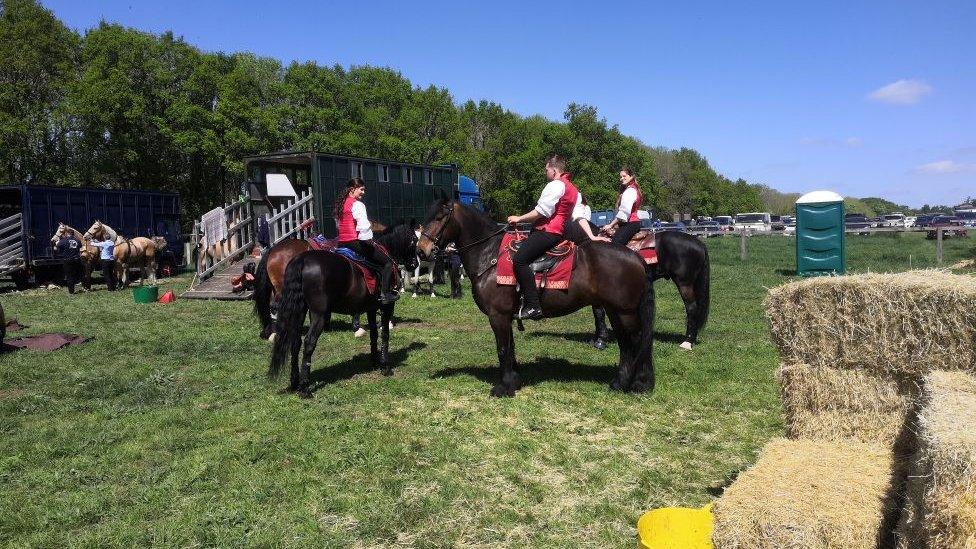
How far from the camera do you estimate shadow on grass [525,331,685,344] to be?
1091 centimetres

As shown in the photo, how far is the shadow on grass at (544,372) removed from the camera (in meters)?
8.52

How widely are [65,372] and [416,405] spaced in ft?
19.1

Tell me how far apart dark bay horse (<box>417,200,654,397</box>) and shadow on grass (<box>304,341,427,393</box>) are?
233 cm

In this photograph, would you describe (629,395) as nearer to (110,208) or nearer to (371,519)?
(371,519)

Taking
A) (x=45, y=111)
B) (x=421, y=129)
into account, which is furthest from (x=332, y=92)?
(x=45, y=111)

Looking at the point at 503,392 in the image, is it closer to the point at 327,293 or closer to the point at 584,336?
the point at 327,293

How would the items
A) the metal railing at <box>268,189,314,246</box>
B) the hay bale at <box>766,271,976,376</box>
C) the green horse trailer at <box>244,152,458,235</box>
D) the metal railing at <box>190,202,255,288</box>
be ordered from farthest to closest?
Result: 1. the metal railing at <box>190,202,255,288</box>
2. the metal railing at <box>268,189,314,246</box>
3. the green horse trailer at <box>244,152,458,235</box>
4. the hay bale at <box>766,271,976,376</box>

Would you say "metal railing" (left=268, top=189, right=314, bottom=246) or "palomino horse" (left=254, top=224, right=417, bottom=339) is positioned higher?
"metal railing" (left=268, top=189, right=314, bottom=246)

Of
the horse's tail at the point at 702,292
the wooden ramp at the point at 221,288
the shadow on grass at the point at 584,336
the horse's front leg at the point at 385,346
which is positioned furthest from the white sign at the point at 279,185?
the horse's tail at the point at 702,292

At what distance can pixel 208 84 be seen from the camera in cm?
4038

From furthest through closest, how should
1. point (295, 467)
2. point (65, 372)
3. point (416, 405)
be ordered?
point (65, 372) → point (416, 405) → point (295, 467)

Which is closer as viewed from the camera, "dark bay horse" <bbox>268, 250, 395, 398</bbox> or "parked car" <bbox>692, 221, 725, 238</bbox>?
"dark bay horse" <bbox>268, 250, 395, 398</bbox>

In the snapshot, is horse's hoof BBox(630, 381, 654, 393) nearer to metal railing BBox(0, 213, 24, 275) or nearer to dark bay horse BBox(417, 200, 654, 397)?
dark bay horse BBox(417, 200, 654, 397)

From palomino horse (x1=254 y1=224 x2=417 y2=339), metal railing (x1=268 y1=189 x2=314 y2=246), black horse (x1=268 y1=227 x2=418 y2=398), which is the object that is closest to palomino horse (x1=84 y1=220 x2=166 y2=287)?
metal railing (x1=268 y1=189 x2=314 y2=246)
